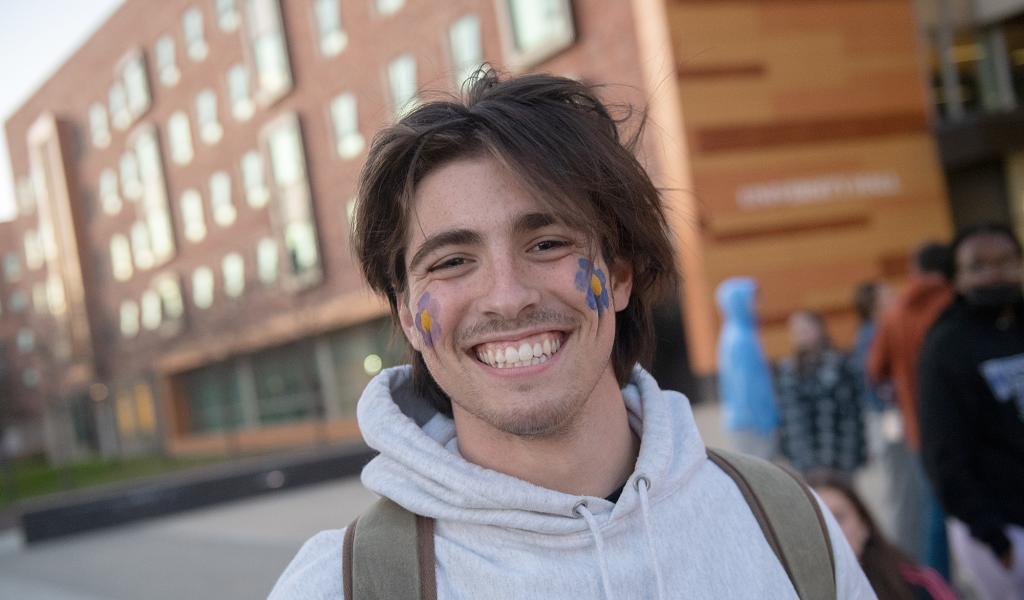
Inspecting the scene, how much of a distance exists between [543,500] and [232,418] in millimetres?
33761

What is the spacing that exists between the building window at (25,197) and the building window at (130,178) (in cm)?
1212

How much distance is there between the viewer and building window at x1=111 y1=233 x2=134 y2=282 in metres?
38.8

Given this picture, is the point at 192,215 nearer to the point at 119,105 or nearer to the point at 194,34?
the point at 194,34

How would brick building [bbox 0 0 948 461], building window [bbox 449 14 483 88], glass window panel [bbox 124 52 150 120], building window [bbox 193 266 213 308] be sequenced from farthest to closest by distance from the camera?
glass window panel [bbox 124 52 150 120] → building window [bbox 193 266 213 308] → building window [bbox 449 14 483 88] → brick building [bbox 0 0 948 461]

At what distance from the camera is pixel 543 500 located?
1623mm

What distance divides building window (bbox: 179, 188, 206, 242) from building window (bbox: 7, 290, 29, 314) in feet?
101

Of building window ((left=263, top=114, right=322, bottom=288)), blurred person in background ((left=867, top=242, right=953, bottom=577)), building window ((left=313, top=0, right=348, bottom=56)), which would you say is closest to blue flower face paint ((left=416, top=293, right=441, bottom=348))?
blurred person in background ((left=867, top=242, right=953, bottom=577))

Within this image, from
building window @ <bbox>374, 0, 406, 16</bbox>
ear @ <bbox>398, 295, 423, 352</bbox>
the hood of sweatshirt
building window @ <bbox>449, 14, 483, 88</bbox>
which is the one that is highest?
building window @ <bbox>374, 0, 406, 16</bbox>

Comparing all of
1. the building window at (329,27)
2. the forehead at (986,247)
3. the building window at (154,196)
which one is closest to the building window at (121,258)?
the building window at (154,196)

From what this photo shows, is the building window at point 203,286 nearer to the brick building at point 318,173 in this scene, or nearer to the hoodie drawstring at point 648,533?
the brick building at point 318,173

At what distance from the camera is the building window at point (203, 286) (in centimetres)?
3288

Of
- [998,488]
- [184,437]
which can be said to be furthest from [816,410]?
[184,437]

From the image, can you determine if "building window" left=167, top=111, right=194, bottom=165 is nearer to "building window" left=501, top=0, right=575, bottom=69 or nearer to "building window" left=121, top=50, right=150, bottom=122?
"building window" left=121, top=50, right=150, bottom=122

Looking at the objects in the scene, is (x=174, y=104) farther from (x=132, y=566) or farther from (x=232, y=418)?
(x=132, y=566)
